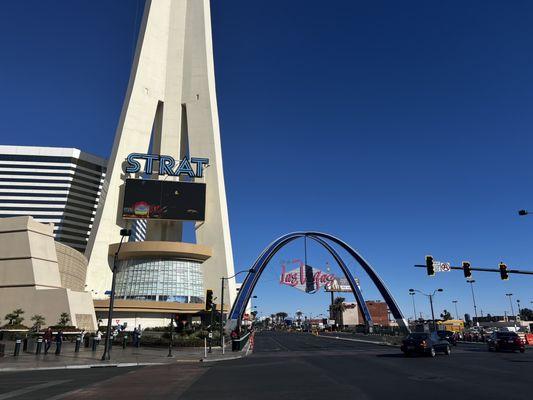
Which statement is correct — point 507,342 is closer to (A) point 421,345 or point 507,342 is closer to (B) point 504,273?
(B) point 504,273

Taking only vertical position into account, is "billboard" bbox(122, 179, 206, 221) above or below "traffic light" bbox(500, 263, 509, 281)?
above

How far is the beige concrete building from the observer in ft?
163

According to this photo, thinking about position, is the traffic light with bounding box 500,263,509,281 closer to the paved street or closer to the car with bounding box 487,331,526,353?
the car with bounding box 487,331,526,353

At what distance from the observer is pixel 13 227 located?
52500mm

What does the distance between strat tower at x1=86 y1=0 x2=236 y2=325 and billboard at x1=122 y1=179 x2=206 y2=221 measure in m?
0.19

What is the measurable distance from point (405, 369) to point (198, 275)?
6996 cm

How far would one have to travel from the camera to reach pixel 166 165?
274ft

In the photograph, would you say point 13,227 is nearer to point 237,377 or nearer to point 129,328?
point 129,328

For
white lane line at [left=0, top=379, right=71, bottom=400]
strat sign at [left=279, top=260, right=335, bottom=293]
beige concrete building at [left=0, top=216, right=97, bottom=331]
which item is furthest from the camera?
strat sign at [left=279, top=260, right=335, bottom=293]

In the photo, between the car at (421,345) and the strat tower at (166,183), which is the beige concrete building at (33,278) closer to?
the strat tower at (166,183)

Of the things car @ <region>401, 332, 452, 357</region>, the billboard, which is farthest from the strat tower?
car @ <region>401, 332, 452, 357</region>

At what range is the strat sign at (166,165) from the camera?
3273 inches

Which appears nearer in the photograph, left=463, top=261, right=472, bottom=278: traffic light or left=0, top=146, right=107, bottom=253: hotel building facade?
left=463, top=261, right=472, bottom=278: traffic light

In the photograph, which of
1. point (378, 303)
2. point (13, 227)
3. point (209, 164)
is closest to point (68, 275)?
point (13, 227)
